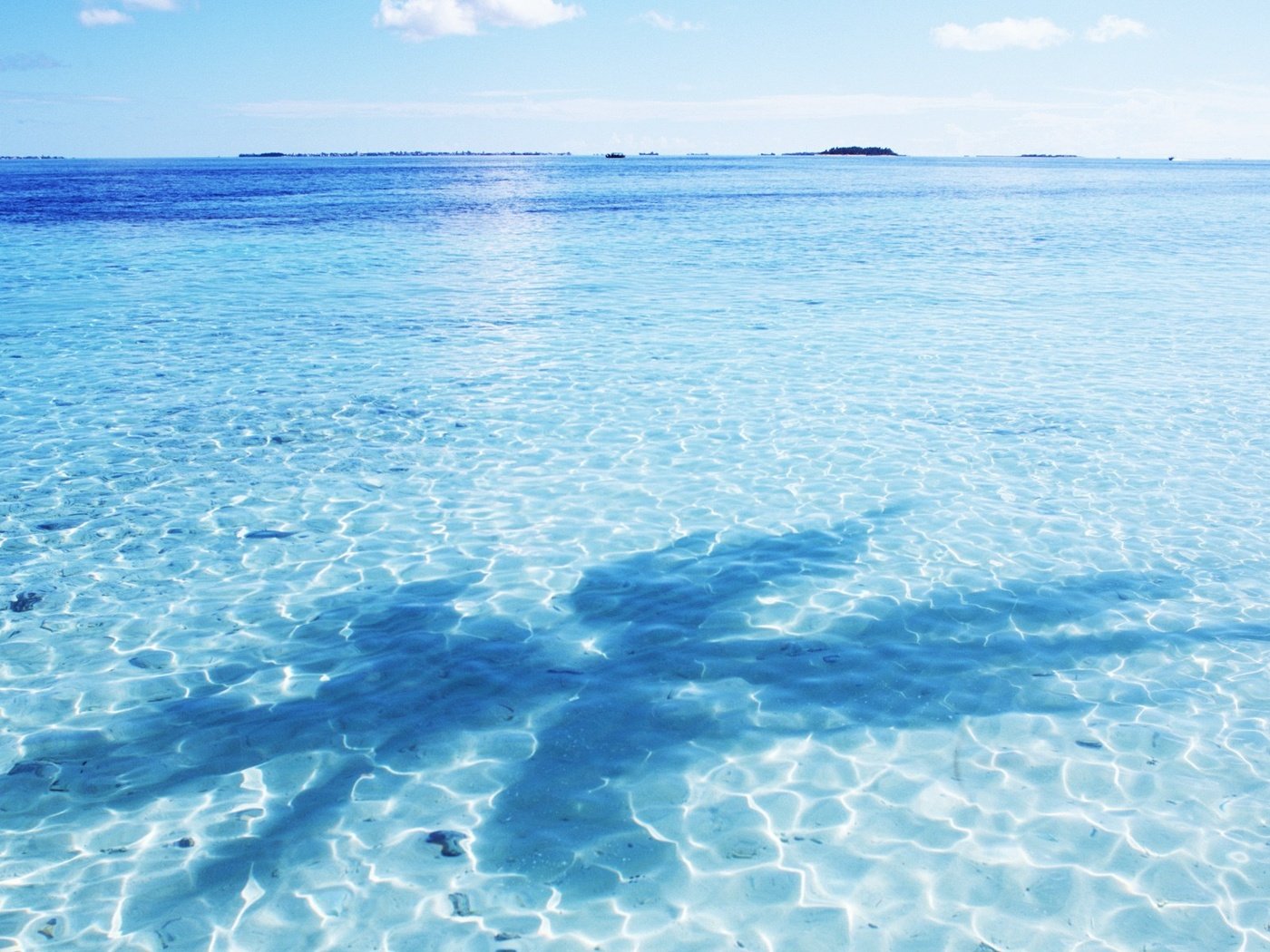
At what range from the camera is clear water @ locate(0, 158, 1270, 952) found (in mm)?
4867

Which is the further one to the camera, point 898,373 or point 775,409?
point 898,373

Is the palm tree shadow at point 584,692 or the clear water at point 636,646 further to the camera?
the palm tree shadow at point 584,692

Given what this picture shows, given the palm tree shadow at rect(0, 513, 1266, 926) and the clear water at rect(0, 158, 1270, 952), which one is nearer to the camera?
the clear water at rect(0, 158, 1270, 952)

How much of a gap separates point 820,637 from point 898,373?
8.89m

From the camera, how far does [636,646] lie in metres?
7.24

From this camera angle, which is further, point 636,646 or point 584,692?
point 636,646

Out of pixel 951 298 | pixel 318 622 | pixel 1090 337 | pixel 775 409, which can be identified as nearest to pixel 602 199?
pixel 951 298

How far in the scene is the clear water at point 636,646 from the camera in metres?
4.87

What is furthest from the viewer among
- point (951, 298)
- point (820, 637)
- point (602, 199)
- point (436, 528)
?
point (602, 199)

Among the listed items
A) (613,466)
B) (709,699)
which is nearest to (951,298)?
(613,466)

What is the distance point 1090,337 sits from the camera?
18.1 metres

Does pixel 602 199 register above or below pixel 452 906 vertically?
above

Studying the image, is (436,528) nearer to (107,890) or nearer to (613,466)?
(613,466)

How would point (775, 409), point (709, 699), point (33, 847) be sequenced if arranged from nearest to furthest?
point (33, 847) → point (709, 699) → point (775, 409)
